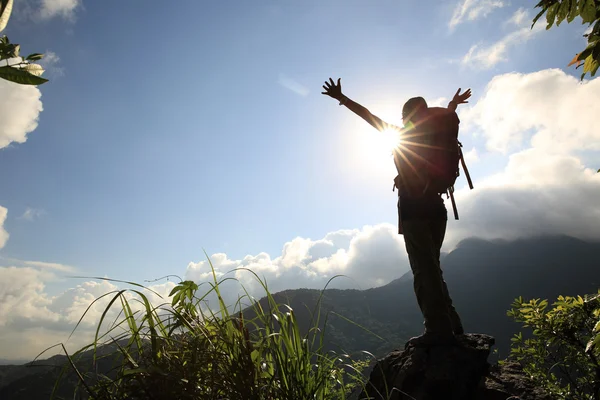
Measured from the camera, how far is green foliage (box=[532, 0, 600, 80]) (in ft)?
8.38

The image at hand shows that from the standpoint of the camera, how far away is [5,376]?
140m

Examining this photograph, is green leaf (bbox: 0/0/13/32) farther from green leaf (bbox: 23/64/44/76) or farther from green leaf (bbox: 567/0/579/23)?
green leaf (bbox: 567/0/579/23)

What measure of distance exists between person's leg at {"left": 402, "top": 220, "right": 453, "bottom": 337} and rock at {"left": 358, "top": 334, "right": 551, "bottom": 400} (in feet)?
1.04

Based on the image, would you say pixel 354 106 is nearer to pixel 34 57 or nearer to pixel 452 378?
pixel 452 378

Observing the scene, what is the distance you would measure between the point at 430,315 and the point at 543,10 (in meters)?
3.53

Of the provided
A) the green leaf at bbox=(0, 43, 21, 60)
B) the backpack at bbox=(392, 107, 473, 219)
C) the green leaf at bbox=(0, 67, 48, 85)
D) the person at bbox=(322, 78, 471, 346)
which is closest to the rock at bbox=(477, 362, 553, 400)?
the person at bbox=(322, 78, 471, 346)

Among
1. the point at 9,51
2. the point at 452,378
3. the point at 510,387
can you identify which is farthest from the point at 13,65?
the point at 510,387

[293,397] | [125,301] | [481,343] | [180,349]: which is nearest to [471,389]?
[481,343]

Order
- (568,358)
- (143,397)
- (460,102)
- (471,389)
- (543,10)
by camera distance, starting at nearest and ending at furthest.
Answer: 1. (143,397)
2. (543,10)
3. (471,389)
4. (568,358)
5. (460,102)

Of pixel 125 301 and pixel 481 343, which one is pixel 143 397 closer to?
pixel 125 301

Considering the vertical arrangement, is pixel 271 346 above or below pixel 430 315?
above

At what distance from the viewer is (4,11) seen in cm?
108

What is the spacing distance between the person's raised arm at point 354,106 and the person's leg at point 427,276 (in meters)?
1.55

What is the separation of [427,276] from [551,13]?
10.5 feet
